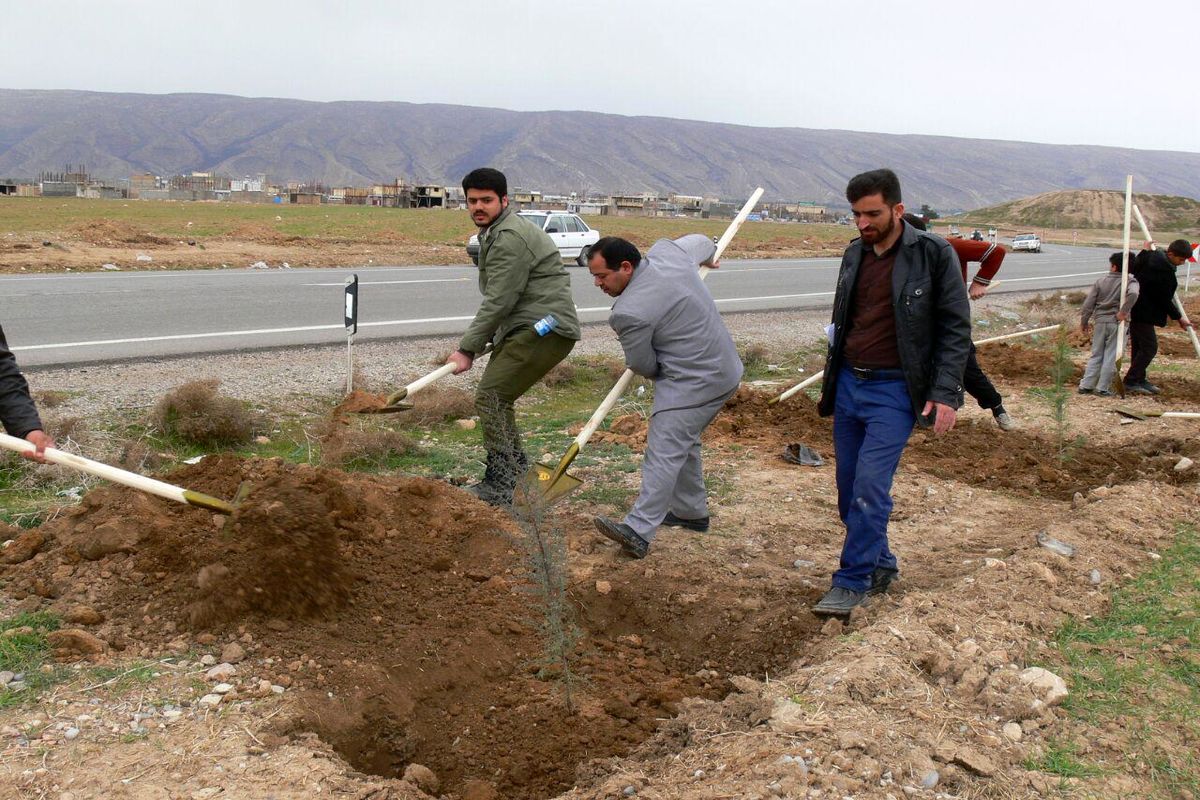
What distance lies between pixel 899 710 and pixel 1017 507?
352 cm

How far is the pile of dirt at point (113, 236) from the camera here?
23.7 meters

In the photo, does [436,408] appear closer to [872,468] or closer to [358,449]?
[358,449]

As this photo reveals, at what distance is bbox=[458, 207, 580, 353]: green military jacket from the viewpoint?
5.78 m

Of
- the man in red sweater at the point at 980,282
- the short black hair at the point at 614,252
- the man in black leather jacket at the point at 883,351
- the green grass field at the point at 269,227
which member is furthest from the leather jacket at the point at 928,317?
the green grass field at the point at 269,227

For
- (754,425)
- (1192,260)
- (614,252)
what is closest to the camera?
(614,252)

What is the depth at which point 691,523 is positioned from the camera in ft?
19.4

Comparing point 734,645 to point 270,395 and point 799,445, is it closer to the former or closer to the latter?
point 799,445

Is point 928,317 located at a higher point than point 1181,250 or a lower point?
lower

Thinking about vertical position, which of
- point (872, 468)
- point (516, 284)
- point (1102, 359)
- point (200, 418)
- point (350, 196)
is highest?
point (350, 196)

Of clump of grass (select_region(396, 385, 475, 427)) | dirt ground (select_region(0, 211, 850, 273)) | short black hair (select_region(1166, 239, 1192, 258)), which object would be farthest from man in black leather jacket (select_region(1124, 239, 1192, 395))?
dirt ground (select_region(0, 211, 850, 273))

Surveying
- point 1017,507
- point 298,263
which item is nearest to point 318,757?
point 1017,507

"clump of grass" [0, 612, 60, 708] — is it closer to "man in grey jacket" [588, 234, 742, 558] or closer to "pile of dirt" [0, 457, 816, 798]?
"pile of dirt" [0, 457, 816, 798]

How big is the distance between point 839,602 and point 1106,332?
7353 millimetres

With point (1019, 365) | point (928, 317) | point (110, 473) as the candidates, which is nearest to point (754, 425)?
point (928, 317)
